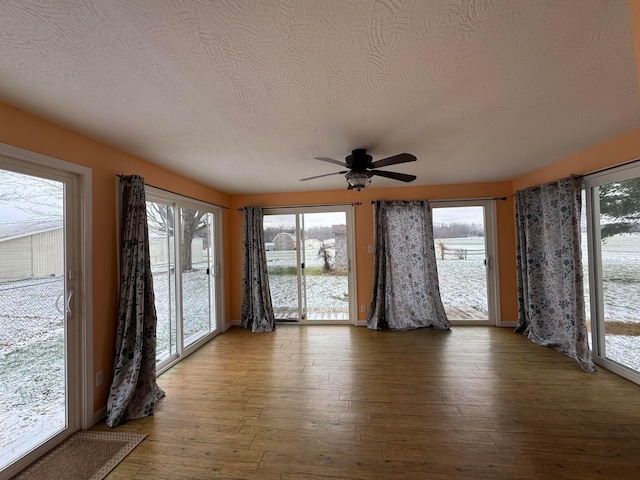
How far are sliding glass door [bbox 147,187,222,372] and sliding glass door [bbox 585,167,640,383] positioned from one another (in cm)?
473

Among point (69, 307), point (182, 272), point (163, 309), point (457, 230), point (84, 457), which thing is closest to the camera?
point (84, 457)

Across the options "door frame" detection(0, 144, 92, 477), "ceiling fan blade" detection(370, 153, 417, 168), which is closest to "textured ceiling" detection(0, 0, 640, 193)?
"ceiling fan blade" detection(370, 153, 417, 168)

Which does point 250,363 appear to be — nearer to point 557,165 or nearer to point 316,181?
point 316,181

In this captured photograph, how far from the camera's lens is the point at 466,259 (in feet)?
14.0

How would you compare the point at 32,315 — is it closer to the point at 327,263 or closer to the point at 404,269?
the point at 327,263

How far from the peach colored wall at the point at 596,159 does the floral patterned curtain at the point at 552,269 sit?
0.54ft

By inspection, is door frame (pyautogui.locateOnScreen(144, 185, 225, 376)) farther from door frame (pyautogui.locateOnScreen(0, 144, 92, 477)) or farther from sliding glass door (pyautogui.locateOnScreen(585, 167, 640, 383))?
sliding glass door (pyautogui.locateOnScreen(585, 167, 640, 383))

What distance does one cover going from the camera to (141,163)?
270 centimetres

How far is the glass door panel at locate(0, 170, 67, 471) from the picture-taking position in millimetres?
1675

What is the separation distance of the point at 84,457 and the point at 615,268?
15.9ft

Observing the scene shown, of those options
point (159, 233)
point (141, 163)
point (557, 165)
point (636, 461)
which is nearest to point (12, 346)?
point (159, 233)

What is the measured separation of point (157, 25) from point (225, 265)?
3.80 m

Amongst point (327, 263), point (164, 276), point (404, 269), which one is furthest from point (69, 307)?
point (404, 269)

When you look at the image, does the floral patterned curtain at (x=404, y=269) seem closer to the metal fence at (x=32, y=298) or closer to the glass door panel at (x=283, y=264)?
the glass door panel at (x=283, y=264)
